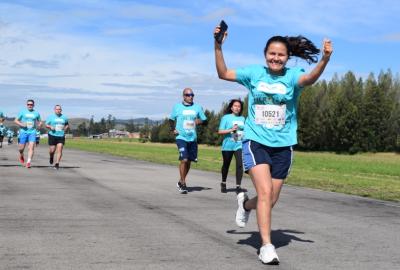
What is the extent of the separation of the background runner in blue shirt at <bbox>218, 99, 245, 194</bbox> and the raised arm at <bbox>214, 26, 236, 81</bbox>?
6120 millimetres

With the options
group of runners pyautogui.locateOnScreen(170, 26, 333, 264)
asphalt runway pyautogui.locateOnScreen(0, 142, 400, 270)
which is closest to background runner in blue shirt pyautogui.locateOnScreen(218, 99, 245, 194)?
asphalt runway pyautogui.locateOnScreen(0, 142, 400, 270)

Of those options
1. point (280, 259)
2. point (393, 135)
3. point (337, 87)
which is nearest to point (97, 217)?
point (280, 259)

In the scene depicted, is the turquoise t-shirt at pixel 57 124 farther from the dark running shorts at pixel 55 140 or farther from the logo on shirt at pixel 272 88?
the logo on shirt at pixel 272 88

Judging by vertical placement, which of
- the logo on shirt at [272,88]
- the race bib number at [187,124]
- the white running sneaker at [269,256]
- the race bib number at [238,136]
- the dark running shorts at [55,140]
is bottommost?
the white running sneaker at [269,256]

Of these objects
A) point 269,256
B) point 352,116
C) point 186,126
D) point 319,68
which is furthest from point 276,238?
point 352,116

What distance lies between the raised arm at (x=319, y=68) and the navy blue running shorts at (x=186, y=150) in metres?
6.19

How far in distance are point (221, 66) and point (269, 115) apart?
64cm

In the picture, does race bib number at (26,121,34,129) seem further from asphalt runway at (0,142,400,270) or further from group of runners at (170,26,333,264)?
group of runners at (170,26,333,264)

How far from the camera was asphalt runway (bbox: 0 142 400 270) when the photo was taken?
196 inches

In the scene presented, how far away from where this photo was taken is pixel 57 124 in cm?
1717

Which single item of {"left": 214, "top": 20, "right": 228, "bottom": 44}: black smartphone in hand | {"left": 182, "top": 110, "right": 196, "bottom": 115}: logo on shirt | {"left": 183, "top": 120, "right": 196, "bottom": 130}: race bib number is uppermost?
{"left": 214, "top": 20, "right": 228, "bottom": 44}: black smartphone in hand

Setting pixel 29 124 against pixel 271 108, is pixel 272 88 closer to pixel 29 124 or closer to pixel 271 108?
pixel 271 108

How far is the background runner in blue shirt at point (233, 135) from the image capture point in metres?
11.8

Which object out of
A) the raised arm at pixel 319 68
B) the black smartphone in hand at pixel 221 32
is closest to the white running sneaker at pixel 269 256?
the raised arm at pixel 319 68
